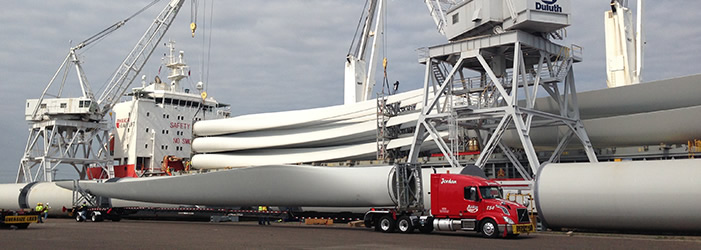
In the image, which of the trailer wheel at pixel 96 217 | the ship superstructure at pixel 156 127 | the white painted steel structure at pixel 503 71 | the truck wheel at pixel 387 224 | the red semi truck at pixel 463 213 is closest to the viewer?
the red semi truck at pixel 463 213

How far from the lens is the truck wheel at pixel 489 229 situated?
1050 inches

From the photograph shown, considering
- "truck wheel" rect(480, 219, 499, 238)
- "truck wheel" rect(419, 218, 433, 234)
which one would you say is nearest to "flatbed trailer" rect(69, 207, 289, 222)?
"truck wheel" rect(419, 218, 433, 234)

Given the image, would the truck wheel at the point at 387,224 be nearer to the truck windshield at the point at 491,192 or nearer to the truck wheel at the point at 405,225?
the truck wheel at the point at 405,225

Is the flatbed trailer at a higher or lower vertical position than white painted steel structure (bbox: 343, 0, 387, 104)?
lower

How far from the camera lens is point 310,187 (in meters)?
35.7

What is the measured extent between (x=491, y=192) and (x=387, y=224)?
17.7ft

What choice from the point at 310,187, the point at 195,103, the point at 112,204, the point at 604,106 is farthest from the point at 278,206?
A: the point at 195,103

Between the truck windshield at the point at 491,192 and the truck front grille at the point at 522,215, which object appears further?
the truck windshield at the point at 491,192

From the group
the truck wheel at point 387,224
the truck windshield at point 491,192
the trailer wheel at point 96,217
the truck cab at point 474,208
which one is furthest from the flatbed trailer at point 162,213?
the truck windshield at point 491,192

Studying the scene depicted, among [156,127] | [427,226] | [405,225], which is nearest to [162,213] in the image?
[405,225]

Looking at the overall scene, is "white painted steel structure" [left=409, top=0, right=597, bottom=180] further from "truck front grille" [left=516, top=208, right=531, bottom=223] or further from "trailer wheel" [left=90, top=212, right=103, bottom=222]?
"trailer wheel" [left=90, top=212, right=103, bottom=222]

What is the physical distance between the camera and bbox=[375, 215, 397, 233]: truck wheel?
30.0 meters

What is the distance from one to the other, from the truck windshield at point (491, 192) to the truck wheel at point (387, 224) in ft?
15.5

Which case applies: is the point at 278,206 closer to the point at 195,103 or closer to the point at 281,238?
the point at 281,238
